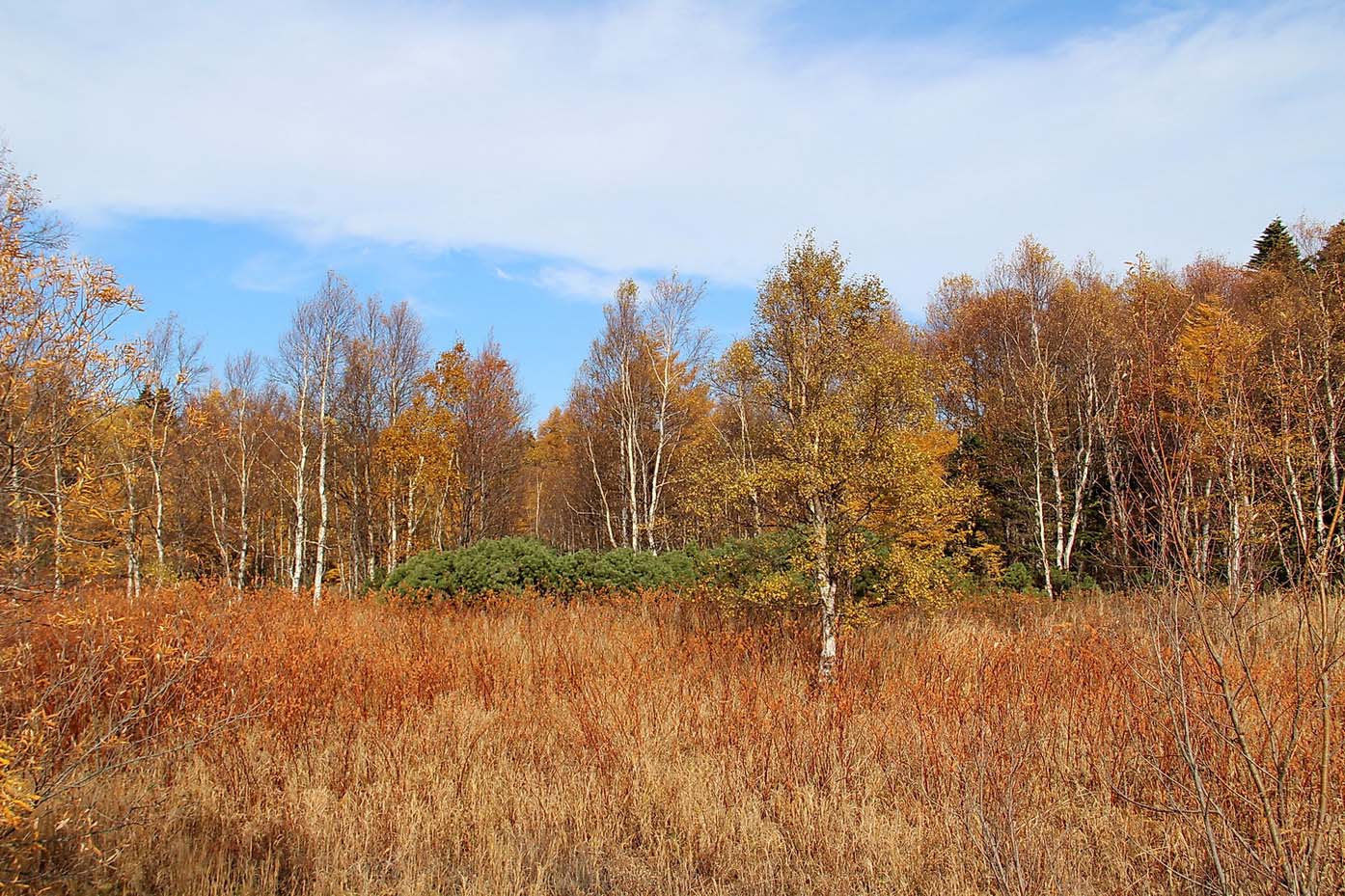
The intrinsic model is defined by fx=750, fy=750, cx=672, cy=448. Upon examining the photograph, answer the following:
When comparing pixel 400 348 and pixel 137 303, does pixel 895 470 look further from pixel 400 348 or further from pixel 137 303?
pixel 400 348

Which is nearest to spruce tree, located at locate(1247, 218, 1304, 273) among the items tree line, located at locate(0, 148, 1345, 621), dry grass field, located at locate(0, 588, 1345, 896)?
tree line, located at locate(0, 148, 1345, 621)

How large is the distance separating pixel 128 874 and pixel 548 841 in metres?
2.30

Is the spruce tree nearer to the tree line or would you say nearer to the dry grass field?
the tree line

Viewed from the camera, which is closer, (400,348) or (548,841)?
(548,841)

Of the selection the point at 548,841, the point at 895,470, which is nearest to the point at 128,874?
the point at 548,841

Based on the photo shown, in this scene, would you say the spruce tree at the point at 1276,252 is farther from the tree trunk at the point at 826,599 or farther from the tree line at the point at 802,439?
the tree trunk at the point at 826,599

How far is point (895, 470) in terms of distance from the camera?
8.03m

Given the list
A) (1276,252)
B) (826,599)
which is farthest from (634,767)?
(1276,252)

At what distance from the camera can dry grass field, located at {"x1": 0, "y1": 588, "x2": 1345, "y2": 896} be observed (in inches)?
155

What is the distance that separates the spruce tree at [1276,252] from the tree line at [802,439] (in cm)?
19

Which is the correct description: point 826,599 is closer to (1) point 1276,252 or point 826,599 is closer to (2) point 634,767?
(2) point 634,767

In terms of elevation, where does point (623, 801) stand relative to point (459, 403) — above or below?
below

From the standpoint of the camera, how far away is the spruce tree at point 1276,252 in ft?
77.1

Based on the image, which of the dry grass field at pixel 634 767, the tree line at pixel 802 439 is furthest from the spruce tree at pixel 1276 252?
the dry grass field at pixel 634 767
